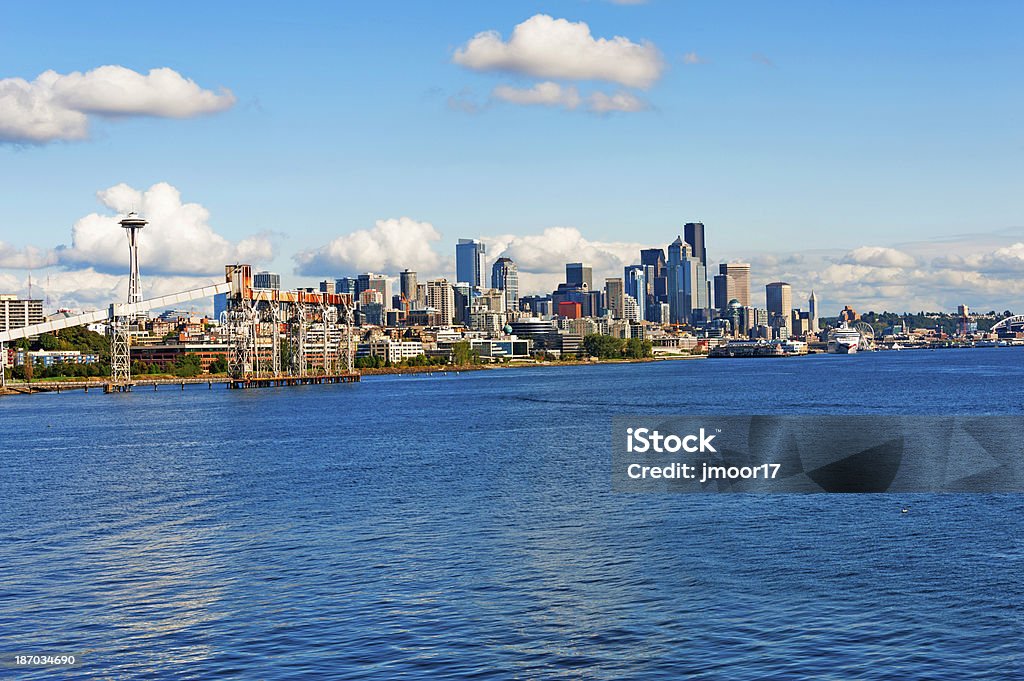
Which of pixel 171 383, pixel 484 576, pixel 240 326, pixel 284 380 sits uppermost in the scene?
pixel 240 326

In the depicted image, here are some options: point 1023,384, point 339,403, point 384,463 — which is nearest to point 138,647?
point 384,463

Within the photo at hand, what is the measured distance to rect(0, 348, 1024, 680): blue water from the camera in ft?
63.1

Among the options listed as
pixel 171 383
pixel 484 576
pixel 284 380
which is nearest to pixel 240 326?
pixel 284 380

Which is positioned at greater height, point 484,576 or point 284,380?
point 284,380

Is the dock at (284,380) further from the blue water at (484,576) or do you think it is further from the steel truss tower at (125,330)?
the blue water at (484,576)

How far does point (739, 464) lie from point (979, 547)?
19.6 metres

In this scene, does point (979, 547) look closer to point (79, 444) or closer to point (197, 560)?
point (197, 560)
